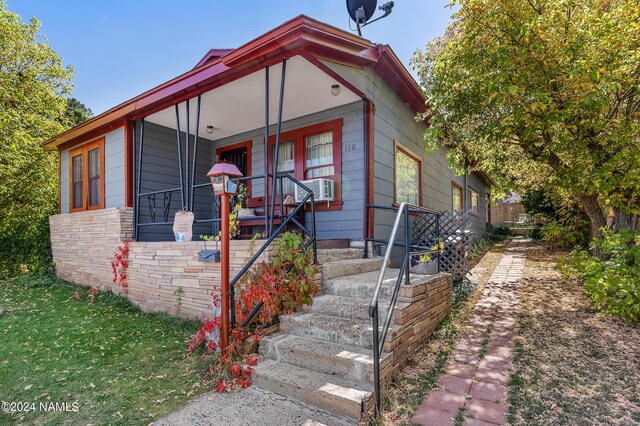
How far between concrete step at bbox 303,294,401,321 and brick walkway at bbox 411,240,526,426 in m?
0.77

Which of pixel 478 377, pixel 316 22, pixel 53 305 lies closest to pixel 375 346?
pixel 478 377

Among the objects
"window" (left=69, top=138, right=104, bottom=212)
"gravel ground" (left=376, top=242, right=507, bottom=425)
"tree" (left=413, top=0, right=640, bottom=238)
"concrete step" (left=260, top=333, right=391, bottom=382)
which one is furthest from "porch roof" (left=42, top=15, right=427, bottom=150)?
"gravel ground" (left=376, top=242, right=507, bottom=425)

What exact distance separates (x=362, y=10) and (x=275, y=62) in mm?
2998

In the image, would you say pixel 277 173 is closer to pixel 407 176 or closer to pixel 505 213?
pixel 407 176

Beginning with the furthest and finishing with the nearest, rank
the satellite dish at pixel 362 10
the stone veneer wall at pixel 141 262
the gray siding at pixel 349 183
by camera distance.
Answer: the satellite dish at pixel 362 10
the gray siding at pixel 349 183
the stone veneer wall at pixel 141 262

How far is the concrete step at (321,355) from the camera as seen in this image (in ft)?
8.49

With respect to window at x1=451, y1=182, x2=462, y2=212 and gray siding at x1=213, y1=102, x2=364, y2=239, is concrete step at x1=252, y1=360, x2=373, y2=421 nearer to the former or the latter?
gray siding at x1=213, y1=102, x2=364, y2=239

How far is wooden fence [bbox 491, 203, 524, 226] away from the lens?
2055 centimetres

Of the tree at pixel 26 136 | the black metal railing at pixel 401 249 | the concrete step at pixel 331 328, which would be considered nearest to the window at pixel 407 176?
the black metal railing at pixel 401 249

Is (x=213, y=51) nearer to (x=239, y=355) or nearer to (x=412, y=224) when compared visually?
(x=412, y=224)

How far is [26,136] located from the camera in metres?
9.02

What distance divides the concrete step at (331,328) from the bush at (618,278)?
8.81 feet

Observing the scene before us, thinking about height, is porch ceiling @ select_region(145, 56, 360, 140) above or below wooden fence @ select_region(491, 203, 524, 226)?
above

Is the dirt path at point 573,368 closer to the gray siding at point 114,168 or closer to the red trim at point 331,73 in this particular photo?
the red trim at point 331,73
